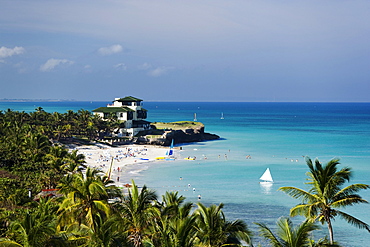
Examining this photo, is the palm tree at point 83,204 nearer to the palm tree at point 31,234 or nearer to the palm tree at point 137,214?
the palm tree at point 137,214

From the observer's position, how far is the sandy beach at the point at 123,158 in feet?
204

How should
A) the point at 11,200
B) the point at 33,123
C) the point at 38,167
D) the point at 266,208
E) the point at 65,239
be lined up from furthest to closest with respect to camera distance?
the point at 33,123 < the point at 38,167 < the point at 266,208 < the point at 11,200 < the point at 65,239

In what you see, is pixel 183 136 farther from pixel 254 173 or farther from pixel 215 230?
pixel 215 230

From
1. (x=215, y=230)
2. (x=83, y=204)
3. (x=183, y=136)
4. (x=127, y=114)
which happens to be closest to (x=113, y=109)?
(x=127, y=114)

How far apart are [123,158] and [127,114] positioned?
94.3 ft

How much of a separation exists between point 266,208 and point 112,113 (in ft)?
213

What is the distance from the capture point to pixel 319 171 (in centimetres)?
1998

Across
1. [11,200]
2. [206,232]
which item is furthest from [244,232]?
[11,200]

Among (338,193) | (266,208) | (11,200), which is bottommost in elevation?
(266,208)

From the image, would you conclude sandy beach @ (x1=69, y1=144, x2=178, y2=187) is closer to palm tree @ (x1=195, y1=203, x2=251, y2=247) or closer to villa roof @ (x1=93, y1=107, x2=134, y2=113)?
villa roof @ (x1=93, y1=107, x2=134, y2=113)

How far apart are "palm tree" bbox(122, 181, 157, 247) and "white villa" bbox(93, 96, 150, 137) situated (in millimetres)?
81997

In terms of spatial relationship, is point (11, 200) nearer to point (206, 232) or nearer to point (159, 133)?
point (206, 232)

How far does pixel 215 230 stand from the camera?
1772cm

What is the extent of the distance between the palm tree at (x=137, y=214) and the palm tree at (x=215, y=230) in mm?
2804
